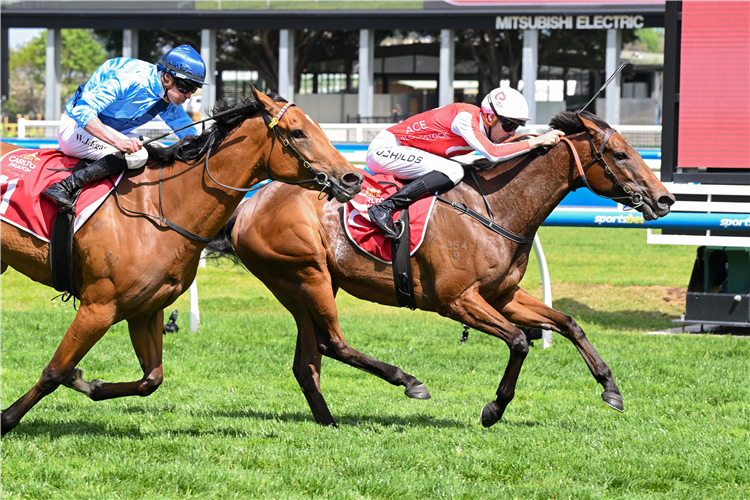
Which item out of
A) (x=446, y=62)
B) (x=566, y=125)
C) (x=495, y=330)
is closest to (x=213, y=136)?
(x=495, y=330)

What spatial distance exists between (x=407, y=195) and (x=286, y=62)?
27436mm

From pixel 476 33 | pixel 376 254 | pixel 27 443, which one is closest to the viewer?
pixel 27 443

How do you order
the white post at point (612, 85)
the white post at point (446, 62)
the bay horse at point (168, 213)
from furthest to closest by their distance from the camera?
the white post at point (446, 62)
the white post at point (612, 85)
the bay horse at point (168, 213)

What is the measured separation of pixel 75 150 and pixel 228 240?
4.22 feet

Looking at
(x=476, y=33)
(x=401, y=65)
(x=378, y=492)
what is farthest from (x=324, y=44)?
(x=378, y=492)

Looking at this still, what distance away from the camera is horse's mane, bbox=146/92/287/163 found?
16.4 ft

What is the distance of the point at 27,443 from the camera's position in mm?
4953

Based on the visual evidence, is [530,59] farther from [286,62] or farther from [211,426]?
[211,426]

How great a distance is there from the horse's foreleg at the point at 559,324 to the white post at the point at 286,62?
1059 inches

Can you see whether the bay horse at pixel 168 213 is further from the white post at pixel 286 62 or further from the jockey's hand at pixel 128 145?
the white post at pixel 286 62

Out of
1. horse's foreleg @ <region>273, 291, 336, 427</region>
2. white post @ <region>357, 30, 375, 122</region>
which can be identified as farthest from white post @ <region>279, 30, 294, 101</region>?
horse's foreleg @ <region>273, 291, 336, 427</region>

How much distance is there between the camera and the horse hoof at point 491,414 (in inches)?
218

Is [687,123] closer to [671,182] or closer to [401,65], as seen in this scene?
[671,182]

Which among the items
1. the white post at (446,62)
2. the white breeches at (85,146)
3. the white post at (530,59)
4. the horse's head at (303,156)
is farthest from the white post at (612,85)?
the white breeches at (85,146)
